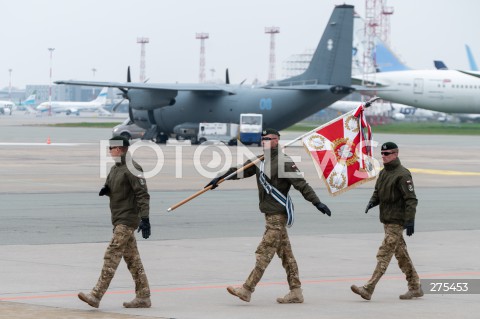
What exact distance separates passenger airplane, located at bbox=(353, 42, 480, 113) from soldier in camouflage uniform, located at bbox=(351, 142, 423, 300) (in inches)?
3423

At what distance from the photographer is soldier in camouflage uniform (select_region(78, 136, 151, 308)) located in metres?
12.3

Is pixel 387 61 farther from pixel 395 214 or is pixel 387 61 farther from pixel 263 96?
pixel 395 214

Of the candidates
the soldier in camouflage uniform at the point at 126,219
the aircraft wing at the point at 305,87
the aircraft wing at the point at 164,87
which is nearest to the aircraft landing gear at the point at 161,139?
the aircraft wing at the point at 164,87

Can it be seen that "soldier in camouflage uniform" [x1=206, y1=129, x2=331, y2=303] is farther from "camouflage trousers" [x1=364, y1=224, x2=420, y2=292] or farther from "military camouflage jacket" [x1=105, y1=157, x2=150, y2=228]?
"military camouflage jacket" [x1=105, y1=157, x2=150, y2=228]

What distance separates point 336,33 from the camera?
6656 centimetres

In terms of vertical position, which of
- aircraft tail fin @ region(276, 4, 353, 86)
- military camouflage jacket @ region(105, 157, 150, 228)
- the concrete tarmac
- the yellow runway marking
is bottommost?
the yellow runway marking

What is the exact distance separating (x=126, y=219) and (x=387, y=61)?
112 meters

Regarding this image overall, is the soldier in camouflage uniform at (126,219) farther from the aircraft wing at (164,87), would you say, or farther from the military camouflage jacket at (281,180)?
the aircraft wing at (164,87)

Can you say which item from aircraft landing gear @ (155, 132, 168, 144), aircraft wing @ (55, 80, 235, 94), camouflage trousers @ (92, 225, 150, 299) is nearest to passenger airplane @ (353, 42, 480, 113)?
aircraft wing @ (55, 80, 235, 94)

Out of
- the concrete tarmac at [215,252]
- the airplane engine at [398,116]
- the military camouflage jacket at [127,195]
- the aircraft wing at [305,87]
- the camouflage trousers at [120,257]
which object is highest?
the aircraft wing at [305,87]

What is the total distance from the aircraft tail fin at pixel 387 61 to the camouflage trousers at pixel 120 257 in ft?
353

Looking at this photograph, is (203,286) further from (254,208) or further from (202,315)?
(254,208)

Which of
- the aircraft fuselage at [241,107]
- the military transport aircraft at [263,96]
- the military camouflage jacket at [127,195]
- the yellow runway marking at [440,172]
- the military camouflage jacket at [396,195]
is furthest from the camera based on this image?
the military transport aircraft at [263,96]

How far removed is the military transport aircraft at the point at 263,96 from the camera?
64.9 m
